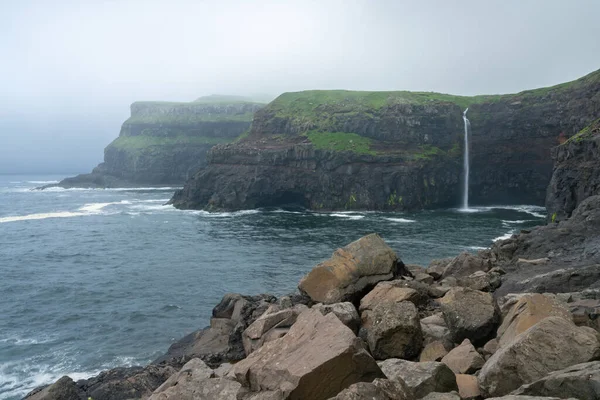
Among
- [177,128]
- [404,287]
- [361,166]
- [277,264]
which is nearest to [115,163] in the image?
[177,128]

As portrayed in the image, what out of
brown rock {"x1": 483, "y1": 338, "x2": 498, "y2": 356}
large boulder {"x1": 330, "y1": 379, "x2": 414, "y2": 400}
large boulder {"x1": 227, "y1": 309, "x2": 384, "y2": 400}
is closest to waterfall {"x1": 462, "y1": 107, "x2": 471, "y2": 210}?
brown rock {"x1": 483, "y1": 338, "x2": 498, "y2": 356}

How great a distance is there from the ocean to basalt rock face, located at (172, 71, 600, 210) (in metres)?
5.77

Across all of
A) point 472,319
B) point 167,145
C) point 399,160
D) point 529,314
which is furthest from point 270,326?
point 167,145

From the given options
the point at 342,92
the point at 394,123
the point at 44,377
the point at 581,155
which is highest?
the point at 342,92

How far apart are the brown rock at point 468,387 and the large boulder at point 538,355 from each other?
22 cm

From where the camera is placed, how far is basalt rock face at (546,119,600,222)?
46688 millimetres

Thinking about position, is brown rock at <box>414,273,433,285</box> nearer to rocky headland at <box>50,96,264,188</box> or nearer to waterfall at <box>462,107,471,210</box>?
waterfall at <box>462,107,471,210</box>

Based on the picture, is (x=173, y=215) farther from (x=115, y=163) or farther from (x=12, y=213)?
(x=115, y=163)

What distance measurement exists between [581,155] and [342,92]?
86.0m

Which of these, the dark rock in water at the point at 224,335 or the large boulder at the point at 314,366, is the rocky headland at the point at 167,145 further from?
the large boulder at the point at 314,366

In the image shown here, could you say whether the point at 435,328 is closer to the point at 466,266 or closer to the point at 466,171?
the point at 466,266

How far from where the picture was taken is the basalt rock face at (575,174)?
46.7 metres

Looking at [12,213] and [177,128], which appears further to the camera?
[177,128]

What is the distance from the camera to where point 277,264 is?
45469 mm
